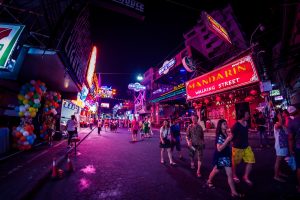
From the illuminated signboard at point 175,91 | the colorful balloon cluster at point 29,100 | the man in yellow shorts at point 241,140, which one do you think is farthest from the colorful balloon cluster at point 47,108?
the illuminated signboard at point 175,91

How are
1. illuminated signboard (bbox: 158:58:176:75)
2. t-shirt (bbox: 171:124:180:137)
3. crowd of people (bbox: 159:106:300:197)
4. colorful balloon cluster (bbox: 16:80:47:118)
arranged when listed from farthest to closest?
illuminated signboard (bbox: 158:58:176:75)
colorful balloon cluster (bbox: 16:80:47:118)
t-shirt (bbox: 171:124:180:137)
crowd of people (bbox: 159:106:300:197)

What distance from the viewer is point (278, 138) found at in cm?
494

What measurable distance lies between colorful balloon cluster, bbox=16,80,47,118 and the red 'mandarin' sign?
45.7 ft

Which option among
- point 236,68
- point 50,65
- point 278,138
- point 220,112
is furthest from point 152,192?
point 220,112

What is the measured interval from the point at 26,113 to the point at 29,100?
77cm

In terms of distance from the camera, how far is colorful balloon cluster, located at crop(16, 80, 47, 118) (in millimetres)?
8946

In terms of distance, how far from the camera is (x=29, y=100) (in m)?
9.23

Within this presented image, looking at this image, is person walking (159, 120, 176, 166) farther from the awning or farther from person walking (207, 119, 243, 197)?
the awning

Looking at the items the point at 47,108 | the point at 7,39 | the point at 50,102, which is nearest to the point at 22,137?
the point at 47,108

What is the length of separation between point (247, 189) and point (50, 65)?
9489mm

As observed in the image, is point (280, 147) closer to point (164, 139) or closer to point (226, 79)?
point (164, 139)

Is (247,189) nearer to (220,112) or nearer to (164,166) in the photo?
(164,166)

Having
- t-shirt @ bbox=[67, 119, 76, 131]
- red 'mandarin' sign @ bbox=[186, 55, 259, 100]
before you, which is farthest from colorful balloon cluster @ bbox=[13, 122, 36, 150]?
red 'mandarin' sign @ bbox=[186, 55, 259, 100]

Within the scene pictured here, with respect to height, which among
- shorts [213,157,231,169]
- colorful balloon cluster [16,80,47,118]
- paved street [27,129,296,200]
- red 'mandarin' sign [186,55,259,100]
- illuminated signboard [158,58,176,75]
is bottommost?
paved street [27,129,296,200]
